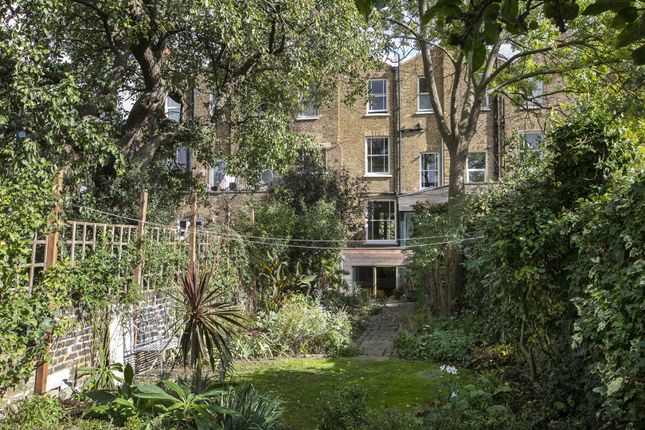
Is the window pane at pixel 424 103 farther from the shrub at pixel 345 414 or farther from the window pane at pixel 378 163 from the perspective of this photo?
the shrub at pixel 345 414

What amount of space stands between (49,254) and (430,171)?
60.0ft

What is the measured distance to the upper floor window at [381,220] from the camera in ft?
74.7

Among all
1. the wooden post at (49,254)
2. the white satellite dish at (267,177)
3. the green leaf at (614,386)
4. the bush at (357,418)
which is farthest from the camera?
the white satellite dish at (267,177)

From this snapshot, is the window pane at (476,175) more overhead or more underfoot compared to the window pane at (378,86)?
more underfoot

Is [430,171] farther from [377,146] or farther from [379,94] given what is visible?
[379,94]

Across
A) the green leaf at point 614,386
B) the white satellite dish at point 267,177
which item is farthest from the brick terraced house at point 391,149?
the green leaf at point 614,386

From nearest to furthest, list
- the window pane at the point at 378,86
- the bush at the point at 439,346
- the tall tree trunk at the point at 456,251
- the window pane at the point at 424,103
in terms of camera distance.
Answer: the bush at the point at 439,346 → the tall tree trunk at the point at 456,251 → the window pane at the point at 424,103 → the window pane at the point at 378,86

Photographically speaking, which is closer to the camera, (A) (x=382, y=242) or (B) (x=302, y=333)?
(B) (x=302, y=333)

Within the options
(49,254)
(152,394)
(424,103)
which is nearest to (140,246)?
(49,254)

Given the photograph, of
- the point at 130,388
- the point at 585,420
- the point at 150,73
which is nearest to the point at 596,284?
the point at 585,420

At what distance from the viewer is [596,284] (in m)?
4.71

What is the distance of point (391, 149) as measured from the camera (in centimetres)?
2328

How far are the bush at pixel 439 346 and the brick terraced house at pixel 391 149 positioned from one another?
1086 centimetres

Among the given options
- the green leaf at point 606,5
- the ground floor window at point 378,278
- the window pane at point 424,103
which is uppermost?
the window pane at point 424,103
